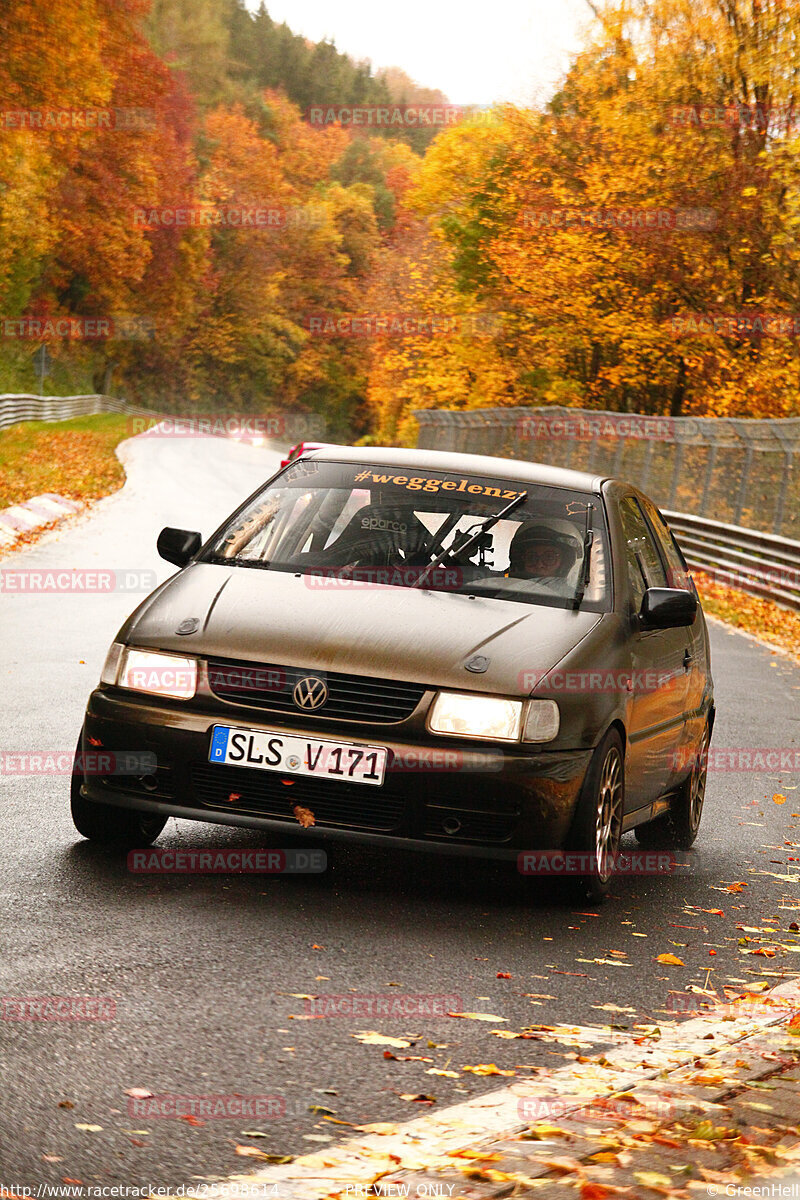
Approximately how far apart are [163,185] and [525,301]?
3909 centimetres

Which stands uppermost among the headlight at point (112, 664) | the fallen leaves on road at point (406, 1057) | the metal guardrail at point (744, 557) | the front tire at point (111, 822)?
the headlight at point (112, 664)

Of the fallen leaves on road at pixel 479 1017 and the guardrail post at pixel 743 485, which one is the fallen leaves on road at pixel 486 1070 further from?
the guardrail post at pixel 743 485

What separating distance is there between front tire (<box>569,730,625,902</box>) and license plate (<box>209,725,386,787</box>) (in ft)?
2.66

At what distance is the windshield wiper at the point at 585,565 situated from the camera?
722 cm

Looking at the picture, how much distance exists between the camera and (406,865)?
7301 mm

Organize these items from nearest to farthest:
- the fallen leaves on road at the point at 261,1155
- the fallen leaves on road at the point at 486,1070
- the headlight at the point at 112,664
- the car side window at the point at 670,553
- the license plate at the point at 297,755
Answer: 1. the fallen leaves on road at the point at 261,1155
2. the fallen leaves on road at the point at 486,1070
3. the license plate at the point at 297,755
4. the headlight at the point at 112,664
5. the car side window at the point at 670,553

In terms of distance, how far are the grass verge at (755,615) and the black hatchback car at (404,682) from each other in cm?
1096

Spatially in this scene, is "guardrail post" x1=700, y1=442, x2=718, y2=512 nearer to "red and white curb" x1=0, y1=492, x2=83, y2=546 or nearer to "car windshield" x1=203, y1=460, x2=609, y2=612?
"red and white curb" x1=0, y1=492, x2=83, y2=546

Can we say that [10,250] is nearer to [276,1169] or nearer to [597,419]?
[597,419]

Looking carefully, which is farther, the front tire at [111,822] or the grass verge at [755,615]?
the grass verge at [755,615]

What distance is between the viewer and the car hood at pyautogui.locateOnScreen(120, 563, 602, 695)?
6352mm

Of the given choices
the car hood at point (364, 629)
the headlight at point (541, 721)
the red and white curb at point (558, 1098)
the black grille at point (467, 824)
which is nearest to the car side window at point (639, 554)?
the car hood at point (364, 629)

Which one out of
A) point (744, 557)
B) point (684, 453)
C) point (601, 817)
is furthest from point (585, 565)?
point (684, 453)

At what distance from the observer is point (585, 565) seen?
7.46m
